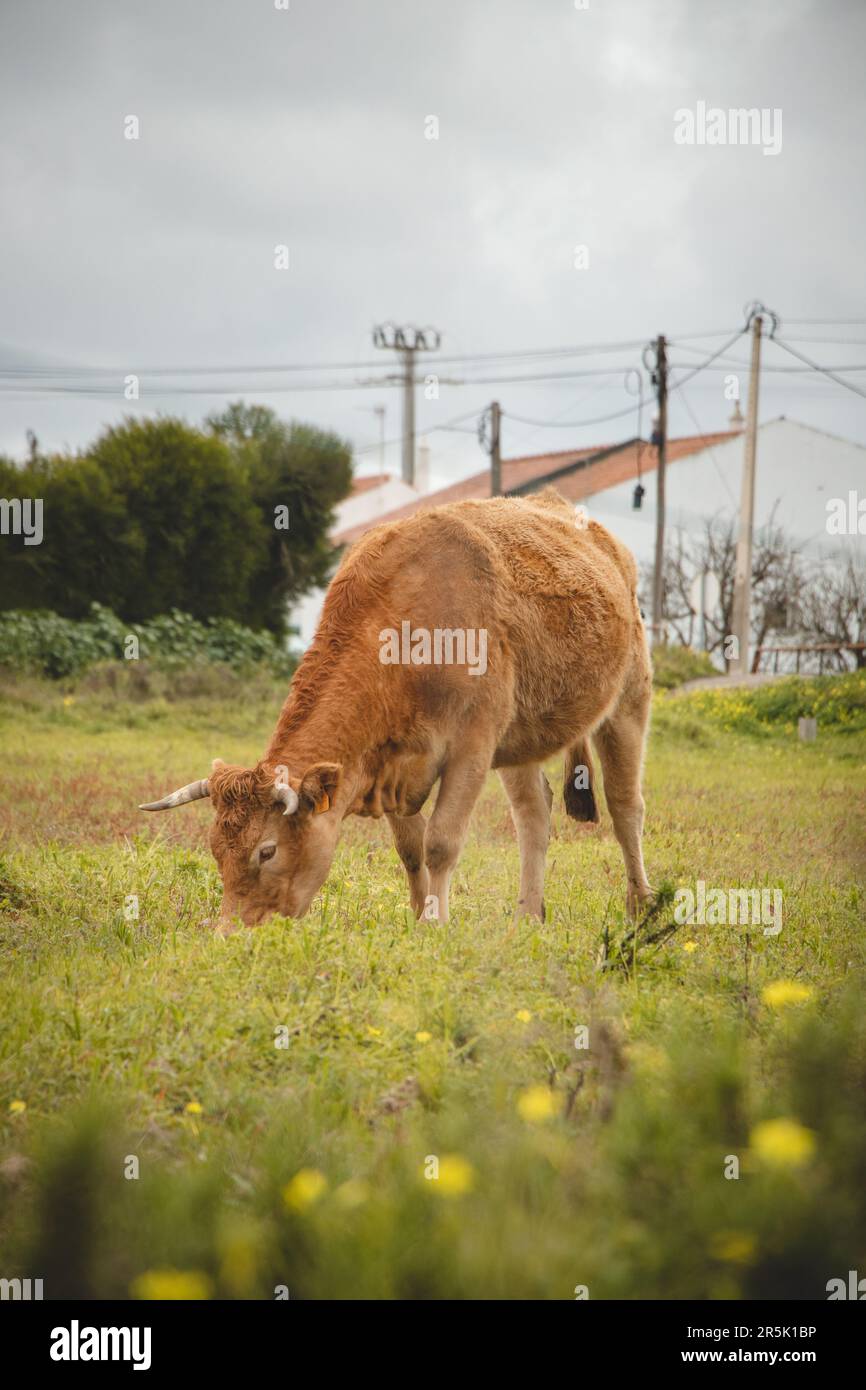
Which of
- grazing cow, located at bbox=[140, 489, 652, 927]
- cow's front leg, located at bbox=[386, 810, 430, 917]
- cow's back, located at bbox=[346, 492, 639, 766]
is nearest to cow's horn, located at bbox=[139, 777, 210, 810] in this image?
grazing cow, located at bbox=[140, 489, 652, 927]

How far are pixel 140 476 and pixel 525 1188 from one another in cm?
2163

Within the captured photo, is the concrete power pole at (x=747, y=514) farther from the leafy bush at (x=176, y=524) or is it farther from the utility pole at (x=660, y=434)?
the leafy bush at (x=176, y=524)

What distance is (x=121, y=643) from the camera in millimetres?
20750

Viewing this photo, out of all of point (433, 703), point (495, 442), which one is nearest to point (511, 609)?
point (433, 703)

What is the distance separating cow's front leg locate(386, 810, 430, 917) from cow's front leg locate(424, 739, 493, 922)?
15.9 inches

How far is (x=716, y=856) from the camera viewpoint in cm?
804

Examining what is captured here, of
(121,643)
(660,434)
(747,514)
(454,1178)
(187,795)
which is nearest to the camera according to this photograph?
(454,1178)

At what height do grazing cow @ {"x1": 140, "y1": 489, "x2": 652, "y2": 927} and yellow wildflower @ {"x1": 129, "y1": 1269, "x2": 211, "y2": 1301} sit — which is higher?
grazing cow @ {"x1": 140, "y1": 489, "x2": 652, "y2": 927}

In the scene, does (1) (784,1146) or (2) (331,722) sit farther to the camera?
(2) (331,722)

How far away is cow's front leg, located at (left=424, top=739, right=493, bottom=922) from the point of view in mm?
5680

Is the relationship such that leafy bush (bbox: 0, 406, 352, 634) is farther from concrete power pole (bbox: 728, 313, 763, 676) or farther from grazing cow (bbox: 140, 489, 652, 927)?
grazing cow (bbox: 140, 489, 652, 927)

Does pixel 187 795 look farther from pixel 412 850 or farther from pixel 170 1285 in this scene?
pixel 170 1285

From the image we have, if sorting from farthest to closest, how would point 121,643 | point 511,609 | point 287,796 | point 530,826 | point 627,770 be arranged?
point 121,643 → point 627,770 → point 530,826 → point 511,609 → point 287,796

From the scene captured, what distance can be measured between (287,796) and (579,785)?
298 centimetres
